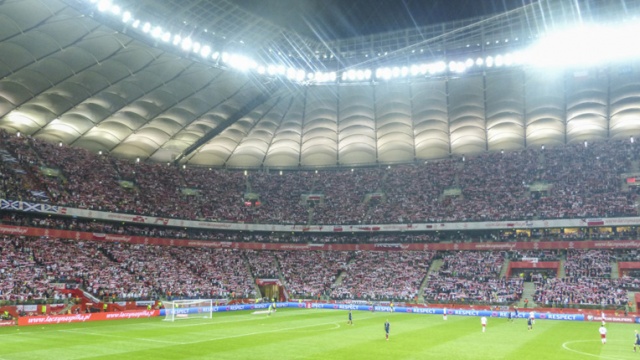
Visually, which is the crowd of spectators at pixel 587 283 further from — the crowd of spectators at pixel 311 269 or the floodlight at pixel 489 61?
the crowd of spectators at pixel 311 269

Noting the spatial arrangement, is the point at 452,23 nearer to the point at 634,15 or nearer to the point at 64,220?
the point at 634,15

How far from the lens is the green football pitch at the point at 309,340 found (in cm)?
2638

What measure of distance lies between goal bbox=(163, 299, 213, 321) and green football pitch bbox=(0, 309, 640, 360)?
65.2 inches

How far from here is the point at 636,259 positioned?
55.0 m

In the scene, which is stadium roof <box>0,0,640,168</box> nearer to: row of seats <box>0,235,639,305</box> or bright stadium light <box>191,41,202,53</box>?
bright stadium light <box>191,41,202,53</box>

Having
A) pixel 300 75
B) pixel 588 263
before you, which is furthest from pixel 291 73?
pixel 588 263

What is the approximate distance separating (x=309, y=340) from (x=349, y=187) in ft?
156

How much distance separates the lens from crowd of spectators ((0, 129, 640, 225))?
59.4 metres

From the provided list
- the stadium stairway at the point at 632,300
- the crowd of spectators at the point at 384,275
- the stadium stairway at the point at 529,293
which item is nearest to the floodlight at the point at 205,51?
the crowd of spectators at the point at 384,275

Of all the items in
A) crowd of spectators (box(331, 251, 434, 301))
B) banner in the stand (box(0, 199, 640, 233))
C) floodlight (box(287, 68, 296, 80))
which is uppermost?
floodlight (box(287, 68, 296, 80))

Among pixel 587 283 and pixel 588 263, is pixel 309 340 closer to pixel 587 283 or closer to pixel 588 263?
pixel 587 283

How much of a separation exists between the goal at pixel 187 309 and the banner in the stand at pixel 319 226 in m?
17.2

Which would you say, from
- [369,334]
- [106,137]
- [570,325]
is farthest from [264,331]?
[106,137]

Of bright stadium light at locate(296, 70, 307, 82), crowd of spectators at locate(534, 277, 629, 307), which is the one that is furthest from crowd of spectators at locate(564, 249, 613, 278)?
bright stadium light at locate(296, 70, 307, 82)
